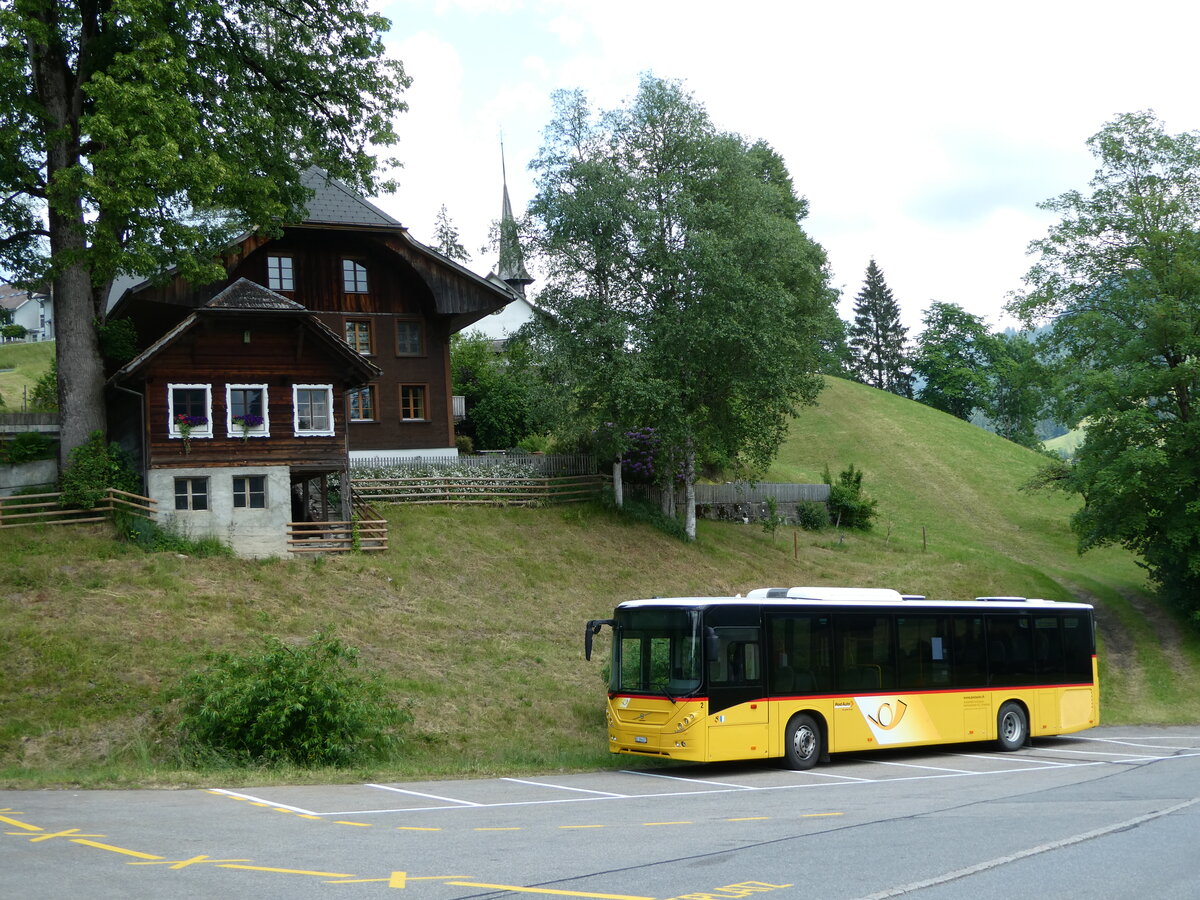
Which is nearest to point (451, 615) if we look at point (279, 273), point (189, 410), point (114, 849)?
point (189, 410)

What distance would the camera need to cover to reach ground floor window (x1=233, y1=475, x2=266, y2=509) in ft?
114

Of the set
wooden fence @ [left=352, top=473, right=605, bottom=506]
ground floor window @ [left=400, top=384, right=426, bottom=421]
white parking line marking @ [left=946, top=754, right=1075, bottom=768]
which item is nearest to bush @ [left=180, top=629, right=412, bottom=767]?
white parking line marking @ [left=946, top=754, right=1075, bottom=768]

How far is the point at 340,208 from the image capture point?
143ft

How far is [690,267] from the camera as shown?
1630 inches

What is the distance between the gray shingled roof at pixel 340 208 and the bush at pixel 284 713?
86.6 ft

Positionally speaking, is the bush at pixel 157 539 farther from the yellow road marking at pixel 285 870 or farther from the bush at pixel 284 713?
the yellow road marking at pixel 285 870

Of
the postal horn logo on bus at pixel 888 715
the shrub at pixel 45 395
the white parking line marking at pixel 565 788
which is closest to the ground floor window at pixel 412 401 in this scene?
the shrub at pixel 45 395

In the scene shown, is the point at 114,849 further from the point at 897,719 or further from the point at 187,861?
the point at 897,719

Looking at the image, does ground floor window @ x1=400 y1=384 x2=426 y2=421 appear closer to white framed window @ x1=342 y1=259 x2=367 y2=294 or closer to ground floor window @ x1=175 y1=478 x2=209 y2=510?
white framed window @ x1=342 y1=259 x2=367 y2=294

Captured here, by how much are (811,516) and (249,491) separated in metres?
29.0

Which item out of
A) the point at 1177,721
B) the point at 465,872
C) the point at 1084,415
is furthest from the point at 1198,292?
the point at 465,872

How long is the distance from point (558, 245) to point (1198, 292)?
22227 mm

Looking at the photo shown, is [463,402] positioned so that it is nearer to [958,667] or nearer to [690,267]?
[690,267]

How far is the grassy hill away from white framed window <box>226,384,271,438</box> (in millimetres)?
4446
